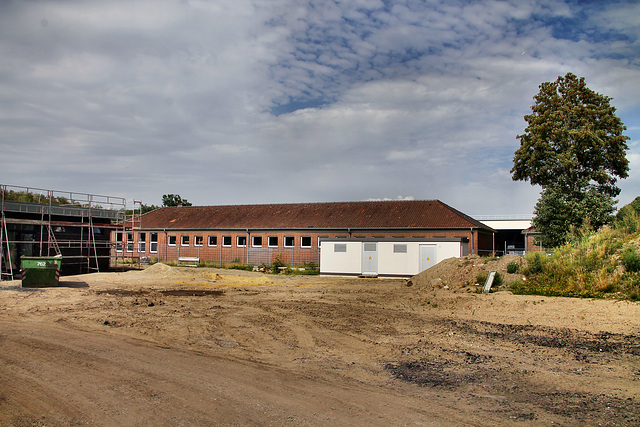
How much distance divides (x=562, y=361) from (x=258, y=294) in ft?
44.2

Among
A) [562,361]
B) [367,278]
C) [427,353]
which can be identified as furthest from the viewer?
[367,278]

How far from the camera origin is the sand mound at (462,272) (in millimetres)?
20422

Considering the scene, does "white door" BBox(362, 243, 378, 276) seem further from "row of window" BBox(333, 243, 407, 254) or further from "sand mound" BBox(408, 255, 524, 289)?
"sand mound" BBox(408, 255, 524, 289)

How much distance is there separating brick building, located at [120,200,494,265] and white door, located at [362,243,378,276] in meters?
8.44

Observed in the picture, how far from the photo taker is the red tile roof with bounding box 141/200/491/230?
3806cm

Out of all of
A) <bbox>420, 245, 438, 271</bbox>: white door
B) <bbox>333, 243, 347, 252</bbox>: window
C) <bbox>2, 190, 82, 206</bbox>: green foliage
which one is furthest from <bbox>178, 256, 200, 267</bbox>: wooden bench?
<bbox>420, 245, 438, 271</bbox>: white door

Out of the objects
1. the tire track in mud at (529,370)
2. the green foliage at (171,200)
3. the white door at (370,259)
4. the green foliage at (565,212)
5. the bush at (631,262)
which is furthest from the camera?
the green foliage at (171,200)

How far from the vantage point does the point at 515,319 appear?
43.0 ft

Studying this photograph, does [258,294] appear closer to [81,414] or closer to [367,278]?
[367,278]

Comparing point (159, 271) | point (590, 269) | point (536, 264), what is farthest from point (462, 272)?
point (159, 271)

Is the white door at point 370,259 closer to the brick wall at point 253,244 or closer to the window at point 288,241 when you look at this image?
the brick wall at point 253,244

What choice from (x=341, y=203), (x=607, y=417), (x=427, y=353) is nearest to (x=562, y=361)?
(x=427, y=353)

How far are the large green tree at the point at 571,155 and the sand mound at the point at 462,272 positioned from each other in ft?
41.7

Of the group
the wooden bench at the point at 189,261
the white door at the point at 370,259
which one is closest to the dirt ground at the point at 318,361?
the white door at the point at 370,259
